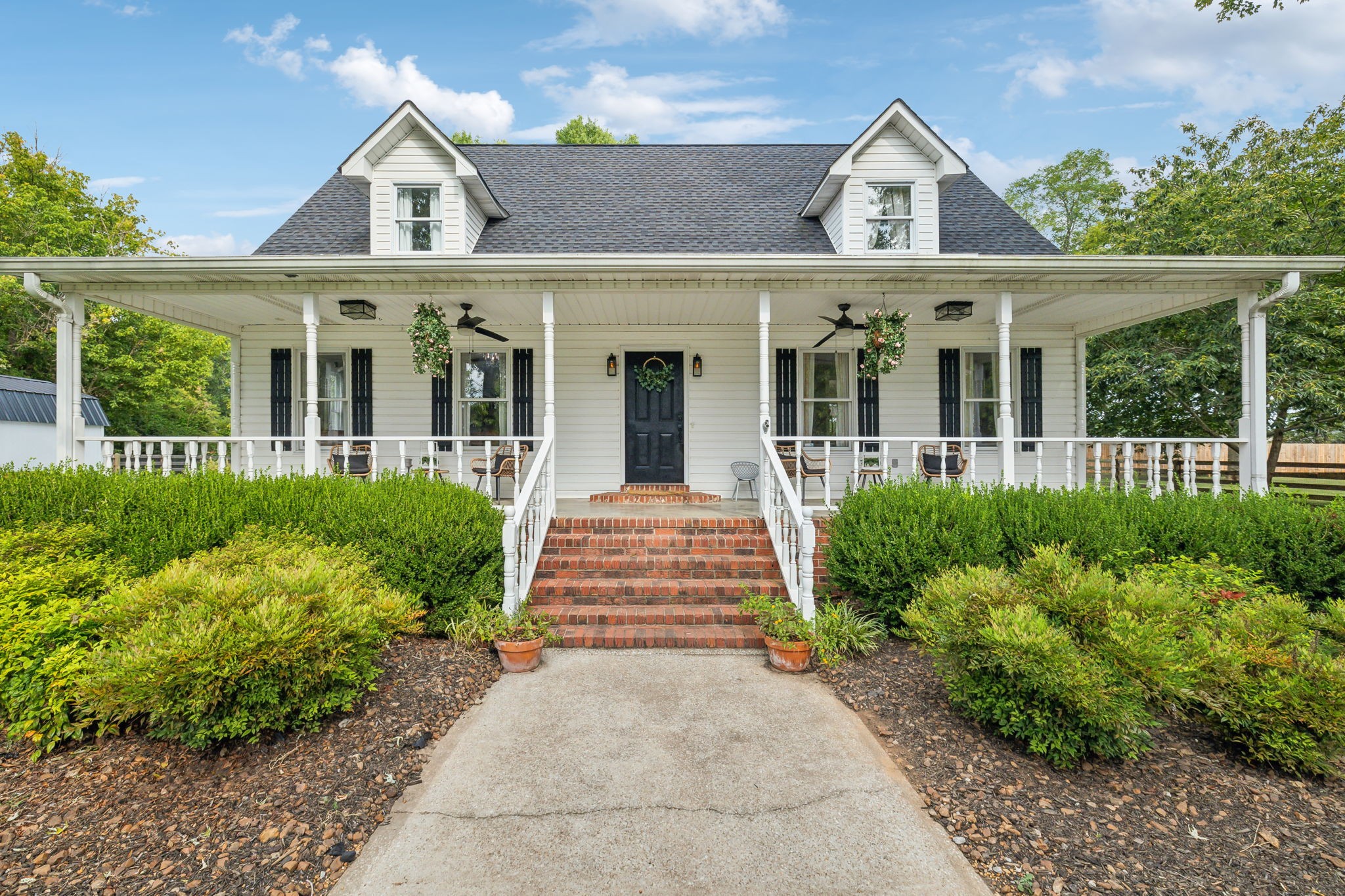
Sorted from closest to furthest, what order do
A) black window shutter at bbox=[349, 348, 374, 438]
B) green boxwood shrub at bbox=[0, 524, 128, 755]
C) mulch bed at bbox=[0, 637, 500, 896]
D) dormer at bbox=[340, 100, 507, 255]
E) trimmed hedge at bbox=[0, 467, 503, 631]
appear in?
mulch bed at bbox=[0, 637, 500, 896] → green boxwood shrub at bbox=[0, 524, 128, 755] → trimmed hedge at bbox=[0, 467, 503, 631] → dormer at bbox=[340, 100, 507, 255] → black window shutter at bbox=[349, 348, 374, 438]

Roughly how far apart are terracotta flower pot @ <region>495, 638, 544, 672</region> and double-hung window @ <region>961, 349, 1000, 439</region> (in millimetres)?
7216

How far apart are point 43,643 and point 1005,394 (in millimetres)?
7741

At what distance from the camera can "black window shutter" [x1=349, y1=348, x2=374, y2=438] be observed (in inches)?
344

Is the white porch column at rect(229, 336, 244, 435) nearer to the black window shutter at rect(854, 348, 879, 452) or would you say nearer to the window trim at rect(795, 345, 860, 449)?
the window trim at rect(795, 345, 860, 449)

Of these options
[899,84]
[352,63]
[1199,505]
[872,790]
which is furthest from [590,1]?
[872,790]

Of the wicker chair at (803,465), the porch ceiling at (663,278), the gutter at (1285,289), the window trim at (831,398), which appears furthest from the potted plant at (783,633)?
the gutter at (1285,289)

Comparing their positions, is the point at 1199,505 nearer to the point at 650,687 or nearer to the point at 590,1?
the point at 650,687

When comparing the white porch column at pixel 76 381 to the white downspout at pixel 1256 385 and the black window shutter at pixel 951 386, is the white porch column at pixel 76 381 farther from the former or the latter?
the white downspout at pixel 1256 385

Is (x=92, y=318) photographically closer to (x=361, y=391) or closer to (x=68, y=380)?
(x=361, y=391)

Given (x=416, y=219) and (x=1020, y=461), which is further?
(x=1020, y=461)

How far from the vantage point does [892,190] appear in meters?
8.45

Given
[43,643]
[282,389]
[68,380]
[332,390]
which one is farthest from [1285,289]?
[68,380]

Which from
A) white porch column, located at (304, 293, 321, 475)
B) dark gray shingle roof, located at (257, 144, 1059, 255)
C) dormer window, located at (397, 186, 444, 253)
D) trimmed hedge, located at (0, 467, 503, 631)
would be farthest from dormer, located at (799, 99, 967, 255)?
white porch column, located at (304, 293, 321, 475)

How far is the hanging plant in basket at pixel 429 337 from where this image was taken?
22.7ft
